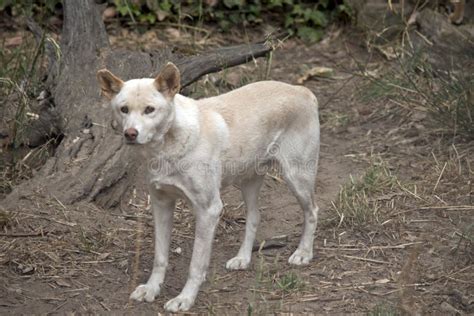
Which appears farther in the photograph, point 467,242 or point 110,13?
point 110,13

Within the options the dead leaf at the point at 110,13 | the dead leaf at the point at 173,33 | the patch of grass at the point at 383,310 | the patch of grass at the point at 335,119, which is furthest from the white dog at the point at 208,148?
the dead leaf at the point at 110,13

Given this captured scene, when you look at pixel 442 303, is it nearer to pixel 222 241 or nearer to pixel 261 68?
pixel 222 241

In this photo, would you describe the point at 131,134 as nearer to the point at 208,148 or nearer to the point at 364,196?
the point at 208,148

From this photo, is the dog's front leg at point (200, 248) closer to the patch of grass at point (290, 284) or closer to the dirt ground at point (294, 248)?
the dirt ground at point (294, 248)

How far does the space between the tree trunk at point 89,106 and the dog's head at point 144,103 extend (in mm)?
1505

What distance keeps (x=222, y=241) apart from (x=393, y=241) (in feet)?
4.05

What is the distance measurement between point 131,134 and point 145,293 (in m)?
1.14

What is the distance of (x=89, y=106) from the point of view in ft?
22.8

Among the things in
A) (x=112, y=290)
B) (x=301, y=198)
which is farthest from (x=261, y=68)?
(x=112, y=290)

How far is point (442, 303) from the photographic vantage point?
5.20m

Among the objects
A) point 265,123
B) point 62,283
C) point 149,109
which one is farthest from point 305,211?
point 62,283

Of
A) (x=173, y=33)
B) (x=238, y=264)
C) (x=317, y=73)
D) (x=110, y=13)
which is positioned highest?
(x=238, y=264)

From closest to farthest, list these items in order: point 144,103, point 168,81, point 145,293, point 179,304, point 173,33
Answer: point 144,103 < point 168,81 < point 179,304 < point 145,293 < point 173,33

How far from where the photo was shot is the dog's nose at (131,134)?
187 inches
